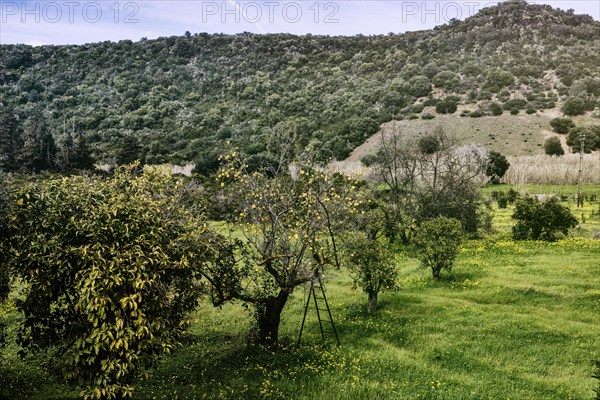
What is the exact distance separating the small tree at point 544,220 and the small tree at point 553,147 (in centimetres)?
5460

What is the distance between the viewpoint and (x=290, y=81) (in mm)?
123812

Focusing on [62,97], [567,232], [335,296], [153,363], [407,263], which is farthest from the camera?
[62,97]

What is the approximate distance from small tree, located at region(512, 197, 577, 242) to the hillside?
158 feet

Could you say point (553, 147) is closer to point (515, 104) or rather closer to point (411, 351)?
point (515, 104)

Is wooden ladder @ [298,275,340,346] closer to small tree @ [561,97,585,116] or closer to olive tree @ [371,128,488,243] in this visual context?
olive tree @ [371,128,488,243]

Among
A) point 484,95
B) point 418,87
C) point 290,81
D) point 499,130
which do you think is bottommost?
point 499,130

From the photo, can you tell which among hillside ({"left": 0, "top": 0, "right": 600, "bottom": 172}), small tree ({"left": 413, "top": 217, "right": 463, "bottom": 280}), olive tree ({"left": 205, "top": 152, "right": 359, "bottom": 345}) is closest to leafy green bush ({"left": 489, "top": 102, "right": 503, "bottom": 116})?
hillside ({"left": 0, "top": 0, "right": 600, "bottom": 172})

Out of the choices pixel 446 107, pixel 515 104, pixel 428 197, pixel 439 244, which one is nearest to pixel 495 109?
pixel 515 104

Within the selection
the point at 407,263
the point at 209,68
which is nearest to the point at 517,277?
the point at 407,263

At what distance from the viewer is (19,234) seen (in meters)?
10.5

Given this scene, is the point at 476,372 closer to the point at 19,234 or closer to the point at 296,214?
the point at 296,214

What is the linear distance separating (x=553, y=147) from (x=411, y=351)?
258 feet

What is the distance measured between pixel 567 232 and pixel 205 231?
2899cm

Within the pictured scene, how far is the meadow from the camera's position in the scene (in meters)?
12.6
